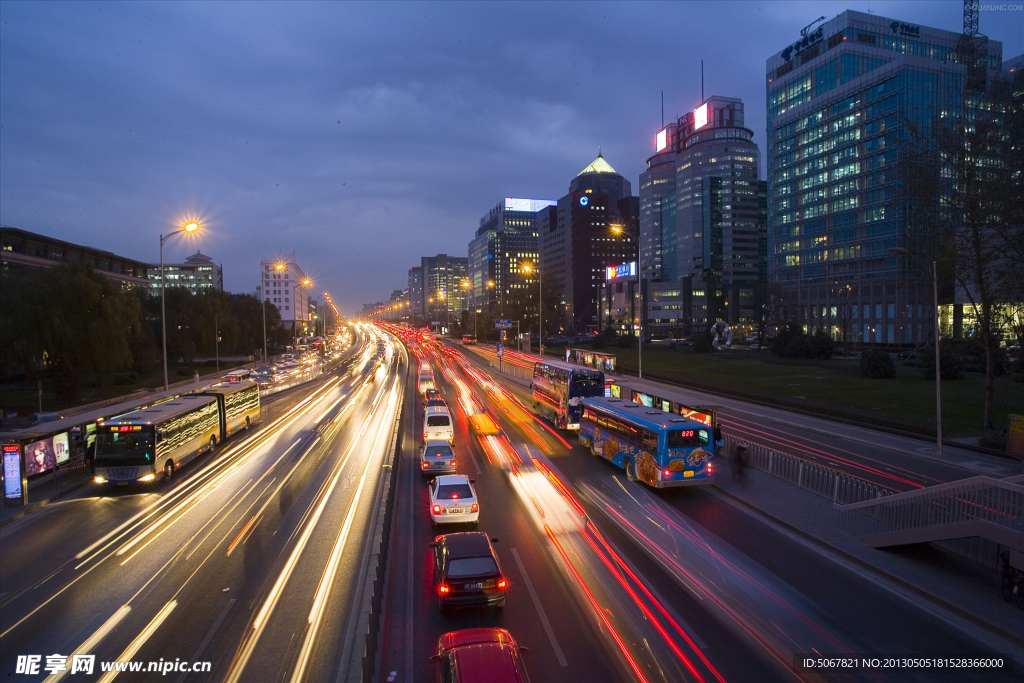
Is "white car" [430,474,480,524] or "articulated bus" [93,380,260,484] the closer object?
"white car" [430,474,480,524]

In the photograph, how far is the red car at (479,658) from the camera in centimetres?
704

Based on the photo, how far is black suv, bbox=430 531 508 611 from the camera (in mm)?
10914

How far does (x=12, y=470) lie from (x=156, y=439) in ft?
14.1

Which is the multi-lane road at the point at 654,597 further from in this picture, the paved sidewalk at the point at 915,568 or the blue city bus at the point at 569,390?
the blue city bus at the point at 569,390

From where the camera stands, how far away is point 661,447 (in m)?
19.9

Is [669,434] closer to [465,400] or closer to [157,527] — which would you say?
[157,527]

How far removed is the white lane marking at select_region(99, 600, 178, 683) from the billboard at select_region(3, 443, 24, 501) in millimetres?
12280

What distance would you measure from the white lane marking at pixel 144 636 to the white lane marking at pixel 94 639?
70cm

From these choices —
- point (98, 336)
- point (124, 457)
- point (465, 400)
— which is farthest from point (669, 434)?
point (98, 336)

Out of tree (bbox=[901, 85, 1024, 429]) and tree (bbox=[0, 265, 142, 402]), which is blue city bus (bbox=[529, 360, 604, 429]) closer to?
tree (bbox=[901, 85, 1024, 429])

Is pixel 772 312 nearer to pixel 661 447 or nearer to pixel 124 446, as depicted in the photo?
pixel 661 447

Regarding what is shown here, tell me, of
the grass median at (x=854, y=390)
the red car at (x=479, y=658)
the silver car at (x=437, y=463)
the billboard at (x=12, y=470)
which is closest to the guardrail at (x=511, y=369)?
the grass median at (x=854, y=390)

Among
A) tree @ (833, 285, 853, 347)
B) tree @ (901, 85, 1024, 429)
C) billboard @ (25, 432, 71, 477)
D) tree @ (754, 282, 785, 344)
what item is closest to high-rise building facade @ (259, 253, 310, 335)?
tree @ (754, 282, 785, 344)

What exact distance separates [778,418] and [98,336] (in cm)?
4640
